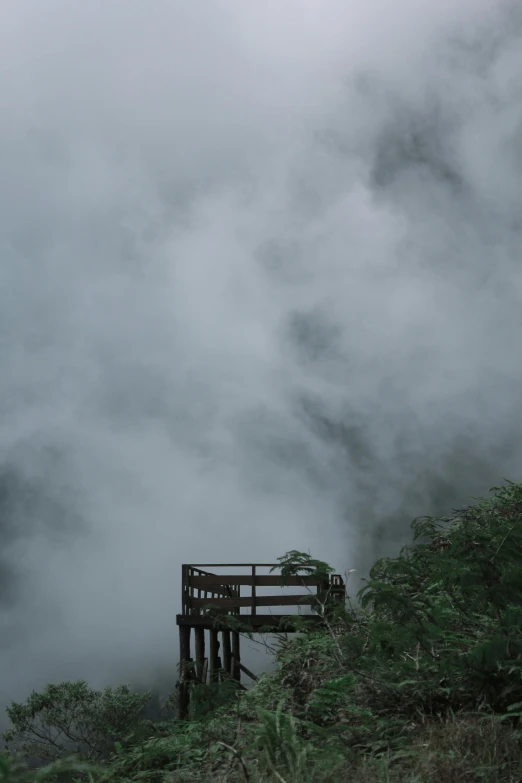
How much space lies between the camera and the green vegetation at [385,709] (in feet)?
12.6

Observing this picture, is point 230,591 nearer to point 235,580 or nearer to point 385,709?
point 235,580

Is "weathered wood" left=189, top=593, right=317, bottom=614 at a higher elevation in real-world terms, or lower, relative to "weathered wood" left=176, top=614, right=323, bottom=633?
higher

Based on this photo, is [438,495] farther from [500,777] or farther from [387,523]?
[500,777]

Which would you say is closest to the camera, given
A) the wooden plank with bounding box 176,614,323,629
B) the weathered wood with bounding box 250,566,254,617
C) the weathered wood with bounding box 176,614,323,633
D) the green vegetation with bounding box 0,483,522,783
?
the green vegetation with bounding box 0,483,522,783

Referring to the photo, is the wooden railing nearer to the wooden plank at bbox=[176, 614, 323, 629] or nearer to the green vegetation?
the wooden plank at bbox=[176, 614, 323, 629]

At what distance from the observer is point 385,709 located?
492 centimetres

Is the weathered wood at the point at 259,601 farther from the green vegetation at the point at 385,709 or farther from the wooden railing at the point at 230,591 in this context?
the green vegetation at the point at 385,709

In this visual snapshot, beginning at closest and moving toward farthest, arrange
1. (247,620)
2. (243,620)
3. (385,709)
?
(385,709) < (247,620) < (243,620)

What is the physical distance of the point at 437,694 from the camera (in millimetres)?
4902

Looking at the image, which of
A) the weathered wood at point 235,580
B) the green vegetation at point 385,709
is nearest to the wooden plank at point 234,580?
the weathered wood at point 235,580

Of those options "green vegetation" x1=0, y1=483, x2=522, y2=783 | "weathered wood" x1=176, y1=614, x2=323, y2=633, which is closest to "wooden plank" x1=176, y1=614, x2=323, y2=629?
"weathered wood" x1=176, y1=614, x2=323, y2=633

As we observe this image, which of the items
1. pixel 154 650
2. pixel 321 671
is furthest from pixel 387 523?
pixel 321 671

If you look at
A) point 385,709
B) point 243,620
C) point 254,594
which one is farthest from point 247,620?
point 385,709

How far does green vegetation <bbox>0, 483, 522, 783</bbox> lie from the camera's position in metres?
3.84
